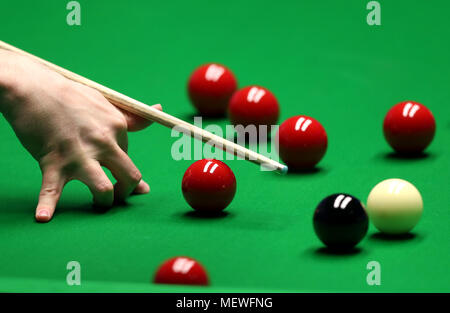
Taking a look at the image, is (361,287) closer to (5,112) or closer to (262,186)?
(262,186)

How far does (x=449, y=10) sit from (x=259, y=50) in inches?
79.9

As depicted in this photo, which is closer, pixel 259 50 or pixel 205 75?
pixel 205 75

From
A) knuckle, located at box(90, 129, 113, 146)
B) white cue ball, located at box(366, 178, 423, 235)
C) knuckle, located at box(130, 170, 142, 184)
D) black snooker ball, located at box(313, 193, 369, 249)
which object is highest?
knuckle, located at box(90, 129, 113, 146)

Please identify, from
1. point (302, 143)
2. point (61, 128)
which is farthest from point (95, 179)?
point (302, 143)

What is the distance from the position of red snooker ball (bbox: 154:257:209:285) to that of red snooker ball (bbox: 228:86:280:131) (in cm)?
259

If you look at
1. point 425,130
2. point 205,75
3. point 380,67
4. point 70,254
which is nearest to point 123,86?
point 205,75

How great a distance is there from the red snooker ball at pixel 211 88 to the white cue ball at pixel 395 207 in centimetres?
256

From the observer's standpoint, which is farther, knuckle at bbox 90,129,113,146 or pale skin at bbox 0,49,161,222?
knuckle at bbox 90,129,113,146

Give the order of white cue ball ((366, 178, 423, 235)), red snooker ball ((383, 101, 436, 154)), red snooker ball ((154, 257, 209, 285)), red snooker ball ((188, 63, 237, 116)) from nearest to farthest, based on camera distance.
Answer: red snooker ball ((154, 257, 209, 285)), white cue ball ((366, 178, 423, 235)), red snooker ball ((383, 101, 436, 154)), red snooker ball ((188, 63, 237, 116))

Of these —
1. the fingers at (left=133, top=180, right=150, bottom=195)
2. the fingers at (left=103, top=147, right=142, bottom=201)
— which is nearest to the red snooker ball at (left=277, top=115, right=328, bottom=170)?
the fingers at (left=133, top=180, right=150, bottom=195)

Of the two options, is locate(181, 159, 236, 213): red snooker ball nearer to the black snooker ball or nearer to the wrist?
the black snooker ball

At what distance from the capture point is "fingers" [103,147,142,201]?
4695 millimetres

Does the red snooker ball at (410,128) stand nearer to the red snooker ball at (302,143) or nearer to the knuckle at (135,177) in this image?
the red snooker ball at (302,143)

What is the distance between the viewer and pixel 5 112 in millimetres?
4539
